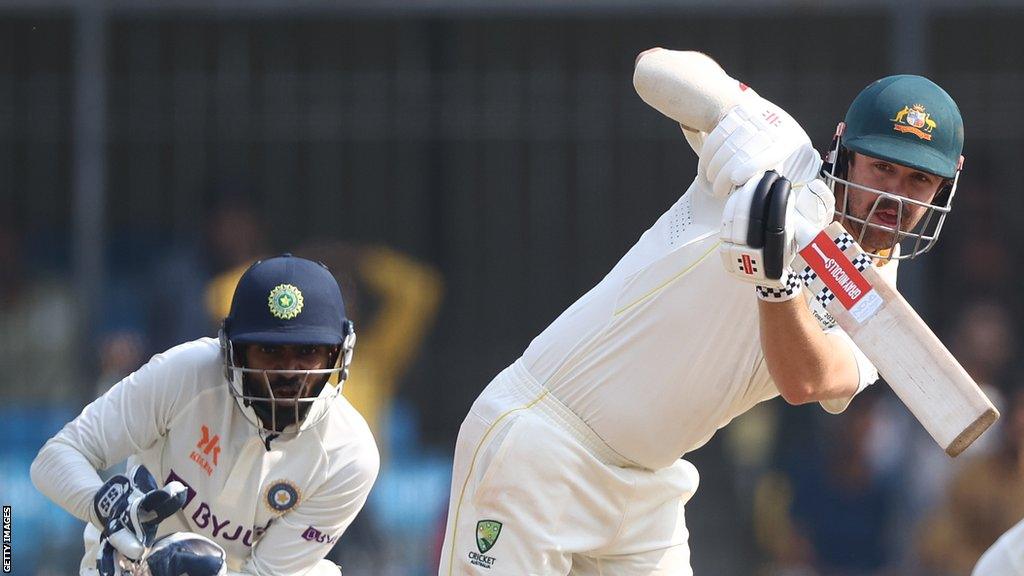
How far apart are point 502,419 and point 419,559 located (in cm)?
402

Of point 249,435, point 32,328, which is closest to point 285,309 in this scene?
point 249,435

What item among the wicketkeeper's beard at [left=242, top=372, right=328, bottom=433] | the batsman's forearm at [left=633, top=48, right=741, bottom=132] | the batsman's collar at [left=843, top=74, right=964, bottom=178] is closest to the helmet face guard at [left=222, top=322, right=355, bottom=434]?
the wicketkeeper's beard at [left=242, top=372, right=328, bottom=433]

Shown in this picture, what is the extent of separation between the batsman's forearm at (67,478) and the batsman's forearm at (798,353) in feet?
5.63

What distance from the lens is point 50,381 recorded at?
329 inches

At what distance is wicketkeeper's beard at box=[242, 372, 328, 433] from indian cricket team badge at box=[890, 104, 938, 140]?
62.4 inches

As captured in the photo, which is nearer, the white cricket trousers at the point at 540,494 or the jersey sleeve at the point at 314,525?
the white cricket trousers at the point at 540,494

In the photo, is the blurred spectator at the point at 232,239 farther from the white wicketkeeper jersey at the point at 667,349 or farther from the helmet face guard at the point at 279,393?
the white wicketkeeper jersey at the point at 667,349

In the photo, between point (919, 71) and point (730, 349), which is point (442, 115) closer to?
point (919, 71)

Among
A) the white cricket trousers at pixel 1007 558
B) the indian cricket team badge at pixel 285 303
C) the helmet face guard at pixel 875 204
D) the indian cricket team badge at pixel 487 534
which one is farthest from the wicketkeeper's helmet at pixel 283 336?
the white cricket trousers at pixel 1007 558

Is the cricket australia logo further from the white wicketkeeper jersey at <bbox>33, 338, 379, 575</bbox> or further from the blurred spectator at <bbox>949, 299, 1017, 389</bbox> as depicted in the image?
the blurred spectator at <bbox>949, 299, 1017, 389</bbox>

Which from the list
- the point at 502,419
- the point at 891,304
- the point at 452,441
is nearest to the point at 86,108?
the point at 452,441

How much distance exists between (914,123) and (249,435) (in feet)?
6.21

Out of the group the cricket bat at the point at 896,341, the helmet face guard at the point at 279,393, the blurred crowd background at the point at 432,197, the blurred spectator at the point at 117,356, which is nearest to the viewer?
the cricket bat at the point at 896,341

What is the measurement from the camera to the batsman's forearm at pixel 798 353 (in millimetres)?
3660
